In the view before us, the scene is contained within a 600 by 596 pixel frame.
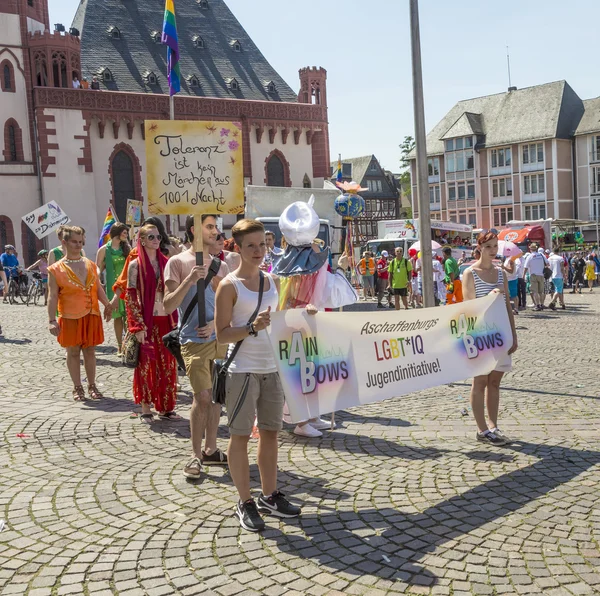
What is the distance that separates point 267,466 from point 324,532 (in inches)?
21.5

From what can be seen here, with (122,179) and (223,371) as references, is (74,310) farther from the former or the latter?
(122,179)

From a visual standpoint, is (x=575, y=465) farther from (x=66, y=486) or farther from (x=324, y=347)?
(x=66, y=486)

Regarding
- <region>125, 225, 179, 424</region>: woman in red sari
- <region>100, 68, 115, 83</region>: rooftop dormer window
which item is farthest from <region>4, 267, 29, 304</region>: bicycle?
<region>125, 225, 179, 424</region>: woman in red sari

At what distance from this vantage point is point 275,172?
48.5 meters

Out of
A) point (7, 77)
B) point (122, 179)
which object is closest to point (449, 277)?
point (122, 179)

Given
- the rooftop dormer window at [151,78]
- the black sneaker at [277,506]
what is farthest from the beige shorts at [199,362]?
the rooftop dormer window at [151,78]

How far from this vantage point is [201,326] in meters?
5.36

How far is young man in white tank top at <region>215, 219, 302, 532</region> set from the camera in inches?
173

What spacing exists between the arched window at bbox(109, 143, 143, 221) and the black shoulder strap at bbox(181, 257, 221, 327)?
127 ft

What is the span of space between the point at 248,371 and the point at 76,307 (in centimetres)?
449

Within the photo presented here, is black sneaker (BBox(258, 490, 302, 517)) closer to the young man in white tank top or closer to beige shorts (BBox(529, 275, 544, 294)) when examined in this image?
the young man in white tank top

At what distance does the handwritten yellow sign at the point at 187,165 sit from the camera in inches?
217

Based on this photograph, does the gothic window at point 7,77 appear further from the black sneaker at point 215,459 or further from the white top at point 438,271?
the black sneaker at point 215,459

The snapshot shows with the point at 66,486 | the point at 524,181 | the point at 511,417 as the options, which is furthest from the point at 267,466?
the point at 524,181
